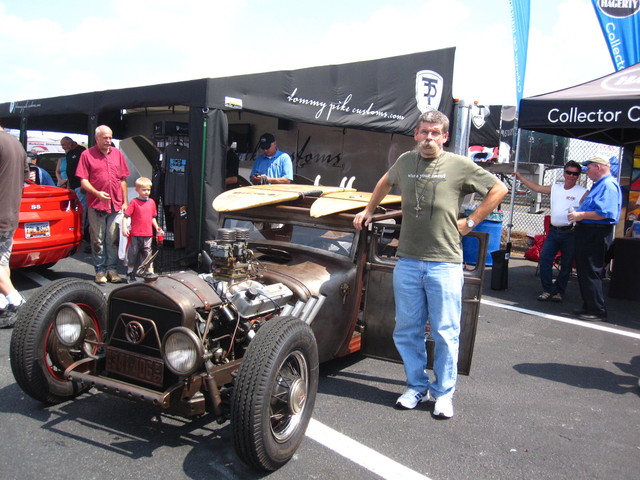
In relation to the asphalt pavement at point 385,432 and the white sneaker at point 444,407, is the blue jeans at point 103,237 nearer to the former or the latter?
the asphalt pavement at point 385,432

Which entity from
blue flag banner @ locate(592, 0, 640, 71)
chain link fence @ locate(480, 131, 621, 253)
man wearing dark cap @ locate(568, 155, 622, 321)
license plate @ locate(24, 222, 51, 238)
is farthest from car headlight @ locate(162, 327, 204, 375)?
chain link fence @ locate(480, 131, 621, 253)

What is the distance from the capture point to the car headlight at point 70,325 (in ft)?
9.78

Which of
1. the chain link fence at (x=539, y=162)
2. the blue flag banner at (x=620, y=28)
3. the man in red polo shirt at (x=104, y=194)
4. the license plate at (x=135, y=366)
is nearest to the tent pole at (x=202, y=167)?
the man in red polo shirt at (x=104, y=194)

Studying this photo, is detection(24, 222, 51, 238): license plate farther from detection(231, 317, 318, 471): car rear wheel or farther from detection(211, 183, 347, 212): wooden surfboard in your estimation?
detection(231, 317, 318, 471): car rear wheel

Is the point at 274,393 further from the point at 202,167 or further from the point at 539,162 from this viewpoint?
the point at 539,162

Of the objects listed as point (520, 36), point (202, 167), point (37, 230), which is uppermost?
point (520, 36)

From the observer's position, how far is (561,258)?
6.98 meters

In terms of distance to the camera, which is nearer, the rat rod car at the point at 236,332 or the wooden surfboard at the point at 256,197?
the rat rod car at the point at 236,332

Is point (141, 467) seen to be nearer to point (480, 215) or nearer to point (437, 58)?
point (480, 215)

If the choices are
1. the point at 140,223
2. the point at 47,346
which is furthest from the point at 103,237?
the point at 47,346

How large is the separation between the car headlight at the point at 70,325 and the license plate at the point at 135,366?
208 mm

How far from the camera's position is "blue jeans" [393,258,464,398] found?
11.1 feet

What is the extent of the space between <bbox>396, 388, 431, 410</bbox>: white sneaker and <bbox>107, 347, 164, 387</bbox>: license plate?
162 centimetres

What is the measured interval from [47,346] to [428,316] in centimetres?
235
